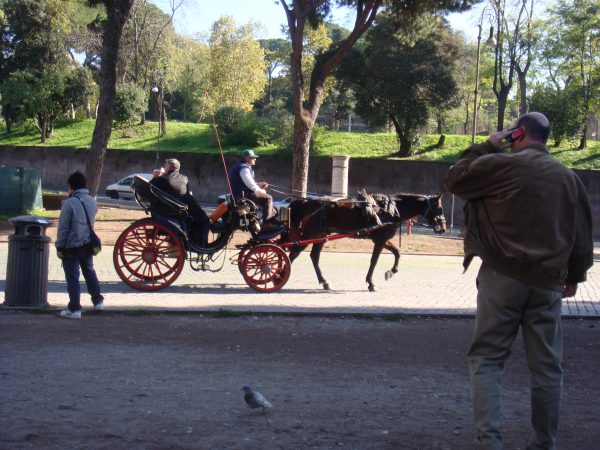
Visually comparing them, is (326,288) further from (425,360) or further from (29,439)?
(29,439)

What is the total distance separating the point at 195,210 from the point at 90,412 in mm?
7026

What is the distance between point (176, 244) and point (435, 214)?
15.2 feet

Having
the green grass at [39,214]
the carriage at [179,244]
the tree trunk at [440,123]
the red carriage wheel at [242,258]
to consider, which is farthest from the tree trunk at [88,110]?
the red carriage wheel at [242,258]

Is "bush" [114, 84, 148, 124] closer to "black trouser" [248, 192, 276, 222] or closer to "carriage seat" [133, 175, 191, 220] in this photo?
"black trouser" [248, 192, 276, 222]

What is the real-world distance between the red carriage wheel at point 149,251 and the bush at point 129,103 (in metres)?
42.7

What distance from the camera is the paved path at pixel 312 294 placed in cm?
1117

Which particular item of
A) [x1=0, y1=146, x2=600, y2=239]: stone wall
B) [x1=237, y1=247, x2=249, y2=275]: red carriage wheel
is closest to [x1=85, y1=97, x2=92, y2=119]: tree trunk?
[x1=0, y1=146, x2=600, y2=239]: stone wall

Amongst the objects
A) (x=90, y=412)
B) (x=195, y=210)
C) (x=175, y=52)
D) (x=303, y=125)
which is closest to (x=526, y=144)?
(x=90, y=412)

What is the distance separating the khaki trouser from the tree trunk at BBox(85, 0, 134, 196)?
18.7 m

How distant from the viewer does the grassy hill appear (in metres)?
41.8

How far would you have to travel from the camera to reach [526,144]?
4.96 metres

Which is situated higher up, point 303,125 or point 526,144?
point 303,125

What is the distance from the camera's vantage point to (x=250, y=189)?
12.9 meters

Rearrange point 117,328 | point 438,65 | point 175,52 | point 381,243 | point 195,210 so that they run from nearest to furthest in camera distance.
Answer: point 117,328
point 195,210
point 381,243
point 438,65
point 175,52
